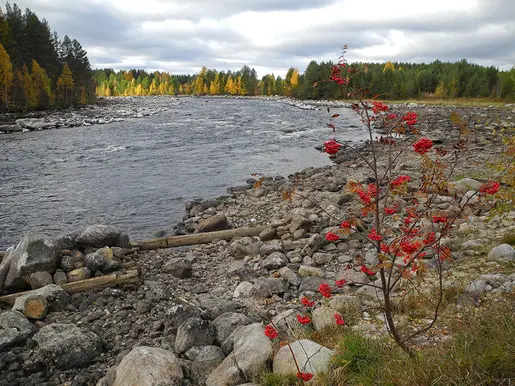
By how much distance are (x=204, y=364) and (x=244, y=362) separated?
76 cm

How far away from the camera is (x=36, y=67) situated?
6169 centimetres

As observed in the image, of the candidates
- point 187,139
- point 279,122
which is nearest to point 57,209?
point 187,139

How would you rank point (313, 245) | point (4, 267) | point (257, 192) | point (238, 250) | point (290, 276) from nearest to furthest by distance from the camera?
1. point (290, 276)
2. point (4, 267)
3. point (313, 245)
4. point (238, 250)
5. point (257, 192)

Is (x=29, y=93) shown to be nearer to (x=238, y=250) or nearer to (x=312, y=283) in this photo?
(x=238, y=250)

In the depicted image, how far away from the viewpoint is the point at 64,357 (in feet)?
19.3

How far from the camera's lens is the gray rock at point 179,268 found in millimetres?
9125

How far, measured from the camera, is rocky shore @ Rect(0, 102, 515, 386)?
16.9 feet

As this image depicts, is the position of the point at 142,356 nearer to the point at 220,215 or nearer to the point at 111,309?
the point at 111,309

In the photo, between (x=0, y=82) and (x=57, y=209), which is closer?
(x=57, y=209)

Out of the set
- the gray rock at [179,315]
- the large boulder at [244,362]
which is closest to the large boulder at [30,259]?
the gray rock at [179,315]

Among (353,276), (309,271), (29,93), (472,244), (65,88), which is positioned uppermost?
(65,88)

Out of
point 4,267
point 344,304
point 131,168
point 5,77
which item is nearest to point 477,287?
point 344,304

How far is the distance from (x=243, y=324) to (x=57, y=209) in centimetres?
1144

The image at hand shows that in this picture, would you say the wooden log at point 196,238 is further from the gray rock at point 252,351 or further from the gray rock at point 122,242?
the gray rock at point 252,351
